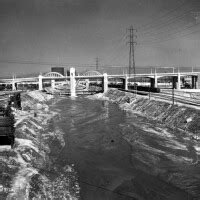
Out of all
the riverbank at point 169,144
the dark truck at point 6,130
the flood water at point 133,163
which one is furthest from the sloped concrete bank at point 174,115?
the dark truck at point 6,130

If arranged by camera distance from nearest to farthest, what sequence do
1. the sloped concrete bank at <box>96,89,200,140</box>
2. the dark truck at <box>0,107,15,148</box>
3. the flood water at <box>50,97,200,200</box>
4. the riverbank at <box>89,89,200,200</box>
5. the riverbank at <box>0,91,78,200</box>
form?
the riverbank at <box>0,91,78,200</box>, the flood water at <box>50,97,200,200</box>, the riverbank at <box>89,89,200,200</box>, the dark truck at <box>0,107,15,148</box>, the sloped concrete bank at <box>96,89,200,140</box>

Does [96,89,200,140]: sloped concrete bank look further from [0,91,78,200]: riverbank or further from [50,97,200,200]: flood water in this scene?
[0,91,78,200]: riverbank

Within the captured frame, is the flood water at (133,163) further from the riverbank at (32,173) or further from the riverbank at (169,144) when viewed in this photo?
the riverbank at (32,173)

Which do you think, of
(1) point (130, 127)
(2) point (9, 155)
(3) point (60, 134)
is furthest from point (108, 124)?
(2) point (9, 155)

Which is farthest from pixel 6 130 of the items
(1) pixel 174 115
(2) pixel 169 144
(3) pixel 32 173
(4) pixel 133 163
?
(1) pixel 174 115

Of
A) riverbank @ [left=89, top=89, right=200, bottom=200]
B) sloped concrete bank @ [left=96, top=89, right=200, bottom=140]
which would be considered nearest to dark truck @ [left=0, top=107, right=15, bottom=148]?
riverbank @ [left=89, top=89, right=200, bottom=200]

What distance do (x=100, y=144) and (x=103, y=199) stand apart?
663 inches

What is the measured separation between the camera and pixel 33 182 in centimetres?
2150

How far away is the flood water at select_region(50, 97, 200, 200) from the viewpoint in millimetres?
21377

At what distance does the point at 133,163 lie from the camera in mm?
28672

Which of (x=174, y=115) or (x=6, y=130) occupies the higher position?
(x=6, y=130)

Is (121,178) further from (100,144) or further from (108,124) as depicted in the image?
(108,124)

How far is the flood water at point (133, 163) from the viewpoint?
842 inches

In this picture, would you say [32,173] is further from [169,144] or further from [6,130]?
[169,144]
